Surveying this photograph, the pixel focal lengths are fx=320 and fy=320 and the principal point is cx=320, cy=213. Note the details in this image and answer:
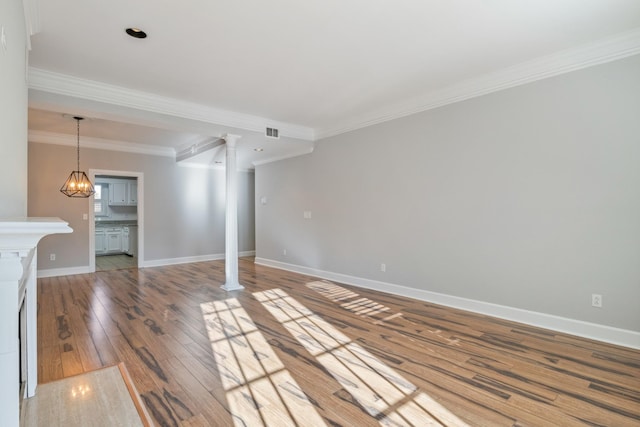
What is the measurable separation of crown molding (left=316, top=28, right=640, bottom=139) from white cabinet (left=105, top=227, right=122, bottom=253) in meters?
8.51

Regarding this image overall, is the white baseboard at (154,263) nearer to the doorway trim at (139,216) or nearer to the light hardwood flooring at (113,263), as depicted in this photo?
the doorway trim at (139,216)

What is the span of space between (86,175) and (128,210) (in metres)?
3.75

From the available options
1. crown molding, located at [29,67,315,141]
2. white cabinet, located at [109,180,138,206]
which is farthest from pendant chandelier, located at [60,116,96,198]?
white cabinet, located at [109,180,138,206]

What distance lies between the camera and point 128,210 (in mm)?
9922

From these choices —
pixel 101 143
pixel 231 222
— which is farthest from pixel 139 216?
pixel 231 222

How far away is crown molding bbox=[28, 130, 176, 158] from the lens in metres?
6.00

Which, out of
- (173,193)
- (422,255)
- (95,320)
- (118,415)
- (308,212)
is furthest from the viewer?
(173,193)

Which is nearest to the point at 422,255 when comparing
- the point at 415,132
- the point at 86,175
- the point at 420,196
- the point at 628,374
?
the point at 420,196

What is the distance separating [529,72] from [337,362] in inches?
139

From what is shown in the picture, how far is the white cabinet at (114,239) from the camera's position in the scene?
9.28 metres

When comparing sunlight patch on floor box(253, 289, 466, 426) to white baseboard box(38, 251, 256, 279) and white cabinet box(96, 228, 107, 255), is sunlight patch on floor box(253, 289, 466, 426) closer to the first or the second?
white baseboard box(38, 251, 256, 279)

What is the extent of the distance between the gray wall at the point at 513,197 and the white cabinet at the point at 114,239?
24.4ft

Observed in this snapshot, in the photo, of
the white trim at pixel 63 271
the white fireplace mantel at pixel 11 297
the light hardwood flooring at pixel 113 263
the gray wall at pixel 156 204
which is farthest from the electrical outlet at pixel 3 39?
the light hardwood flooring at pixel 113 263

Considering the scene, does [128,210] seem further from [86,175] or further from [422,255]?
[422,255]
